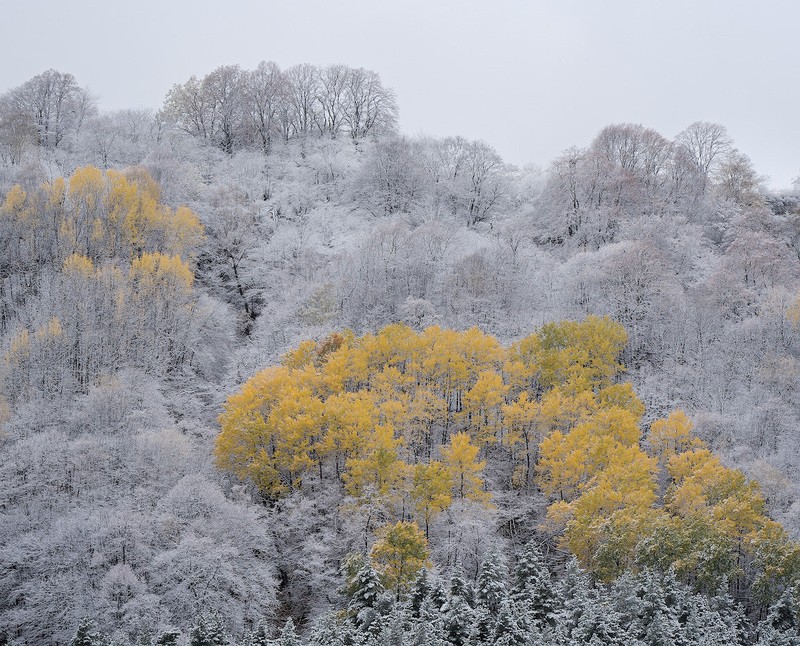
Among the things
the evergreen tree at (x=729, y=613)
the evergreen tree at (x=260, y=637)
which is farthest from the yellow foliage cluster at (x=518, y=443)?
the evergreen tree at (x=260, y=637)

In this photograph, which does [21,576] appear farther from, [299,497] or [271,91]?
[271,91]

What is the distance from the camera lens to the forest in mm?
38469

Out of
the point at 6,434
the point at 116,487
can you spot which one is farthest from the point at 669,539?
the point at 6,434

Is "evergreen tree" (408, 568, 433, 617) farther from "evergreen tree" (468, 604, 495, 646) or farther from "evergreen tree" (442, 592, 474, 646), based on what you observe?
"evergreen tree" (468, 604, 495, 646)

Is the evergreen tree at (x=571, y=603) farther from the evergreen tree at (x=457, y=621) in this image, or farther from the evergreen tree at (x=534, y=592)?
the evergreen tree at (x=457, y=621)

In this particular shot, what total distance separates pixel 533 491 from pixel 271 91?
239 feet

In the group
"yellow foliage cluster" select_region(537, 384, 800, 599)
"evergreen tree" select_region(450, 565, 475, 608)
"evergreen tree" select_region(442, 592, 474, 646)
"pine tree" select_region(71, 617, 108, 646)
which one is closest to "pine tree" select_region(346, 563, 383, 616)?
"evergreen tree" select_region(450, 565, 475, 608)

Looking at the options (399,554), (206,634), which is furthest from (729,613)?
(206,634)

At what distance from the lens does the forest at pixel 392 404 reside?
38.5m

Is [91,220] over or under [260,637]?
over

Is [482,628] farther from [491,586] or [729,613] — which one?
[729,613]

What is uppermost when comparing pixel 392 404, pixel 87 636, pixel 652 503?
pixel 392 404

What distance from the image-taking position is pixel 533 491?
5053 cm

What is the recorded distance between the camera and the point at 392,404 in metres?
50.2
